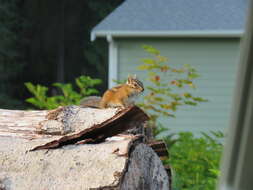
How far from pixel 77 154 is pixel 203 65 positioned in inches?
259

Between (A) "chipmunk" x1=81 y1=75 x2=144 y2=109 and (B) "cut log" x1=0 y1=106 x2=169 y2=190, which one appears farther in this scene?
(A) "chipmunk" x1=81 y1=75 x2=144 y2=109

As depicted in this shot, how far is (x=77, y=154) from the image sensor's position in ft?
4.68

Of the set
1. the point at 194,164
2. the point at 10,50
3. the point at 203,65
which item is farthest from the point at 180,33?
the point at 10,50

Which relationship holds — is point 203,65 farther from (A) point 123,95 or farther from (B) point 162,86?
(A) point 123,95

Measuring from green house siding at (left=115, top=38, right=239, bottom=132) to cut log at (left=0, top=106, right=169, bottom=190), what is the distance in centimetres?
591

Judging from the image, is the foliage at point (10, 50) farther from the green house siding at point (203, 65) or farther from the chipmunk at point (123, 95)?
the chipmunk at point (123, 95)

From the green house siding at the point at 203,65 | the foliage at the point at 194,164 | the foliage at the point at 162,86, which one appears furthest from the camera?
the green house siding at the point at 203,65

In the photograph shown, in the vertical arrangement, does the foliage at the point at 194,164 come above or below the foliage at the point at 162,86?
below

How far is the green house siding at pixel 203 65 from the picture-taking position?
7.63 meters

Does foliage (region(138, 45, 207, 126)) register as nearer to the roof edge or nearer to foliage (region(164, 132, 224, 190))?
foliage (region(164, 132, 224, 190))

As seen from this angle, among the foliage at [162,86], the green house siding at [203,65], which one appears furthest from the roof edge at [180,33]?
the foliage at [162,86]

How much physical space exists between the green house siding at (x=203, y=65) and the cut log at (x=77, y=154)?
19.4 feet

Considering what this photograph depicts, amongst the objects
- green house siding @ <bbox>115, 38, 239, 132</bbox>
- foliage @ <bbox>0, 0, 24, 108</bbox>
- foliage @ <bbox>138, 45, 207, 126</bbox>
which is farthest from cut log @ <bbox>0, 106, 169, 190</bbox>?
foliage @ <bbox>0, 0, 24, 108</bbox>

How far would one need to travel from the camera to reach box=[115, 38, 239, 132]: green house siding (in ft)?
25.0
